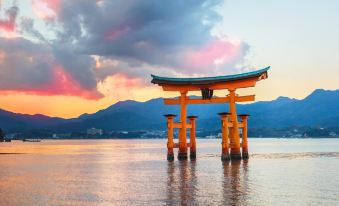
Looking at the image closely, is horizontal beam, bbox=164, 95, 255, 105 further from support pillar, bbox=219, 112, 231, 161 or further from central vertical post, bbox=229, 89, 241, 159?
support pillar, bbox=219, 112, 231, 161

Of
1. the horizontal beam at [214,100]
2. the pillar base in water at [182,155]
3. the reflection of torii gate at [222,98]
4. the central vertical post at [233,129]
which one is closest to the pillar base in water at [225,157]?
the reflection of torii gate at [222,98]

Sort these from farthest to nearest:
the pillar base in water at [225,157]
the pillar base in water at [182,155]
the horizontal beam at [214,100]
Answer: the pillar base in water at [182,155]
the pillar base in water at [225,157]
the horizontal beam at [214,100]

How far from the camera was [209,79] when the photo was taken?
133 ft

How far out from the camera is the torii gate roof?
38.6 meters

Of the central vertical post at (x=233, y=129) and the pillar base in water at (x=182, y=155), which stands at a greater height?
the central vertical post at (x=233, y=129)

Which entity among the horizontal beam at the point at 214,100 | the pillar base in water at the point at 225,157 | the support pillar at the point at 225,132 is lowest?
the pillar base in water at the point at 225,157

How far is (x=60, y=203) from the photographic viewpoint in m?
19.8

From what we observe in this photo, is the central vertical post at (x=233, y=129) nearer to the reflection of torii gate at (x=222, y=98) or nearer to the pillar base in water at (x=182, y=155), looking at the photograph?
the reflection of torii gate at (x=222, y=98)

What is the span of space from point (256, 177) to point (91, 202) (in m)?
13.6

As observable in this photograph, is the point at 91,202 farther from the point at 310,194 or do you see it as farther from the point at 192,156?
the point at 192,156

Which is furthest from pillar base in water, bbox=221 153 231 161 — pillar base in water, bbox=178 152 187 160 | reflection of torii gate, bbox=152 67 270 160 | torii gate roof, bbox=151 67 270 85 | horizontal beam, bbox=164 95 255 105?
torii gate roof, bbox=151 67 270 85

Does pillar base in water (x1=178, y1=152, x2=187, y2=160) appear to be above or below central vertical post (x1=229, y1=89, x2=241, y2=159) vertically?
below

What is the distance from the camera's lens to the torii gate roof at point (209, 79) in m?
38.6

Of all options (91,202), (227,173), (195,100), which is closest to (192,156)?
(195,100)
